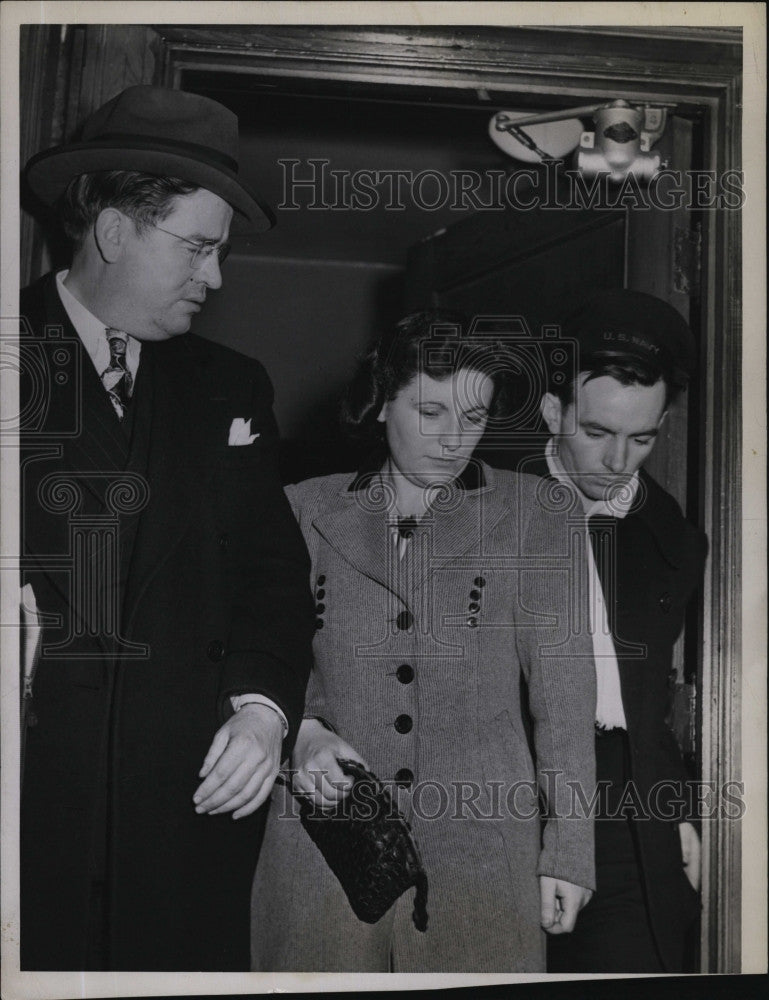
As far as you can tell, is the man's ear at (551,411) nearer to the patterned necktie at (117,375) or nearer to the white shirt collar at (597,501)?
the white shirt collar at (597,501)

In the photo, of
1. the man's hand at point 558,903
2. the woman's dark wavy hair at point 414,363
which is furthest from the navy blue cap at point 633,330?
the man's hand at point 558,903

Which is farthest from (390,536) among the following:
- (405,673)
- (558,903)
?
(558,903)

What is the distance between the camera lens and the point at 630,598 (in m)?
1.42

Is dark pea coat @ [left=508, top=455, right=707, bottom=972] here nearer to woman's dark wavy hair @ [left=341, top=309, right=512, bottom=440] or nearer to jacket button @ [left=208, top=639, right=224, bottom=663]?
woman's dark wavy hair @ [left=341, top=309, right=512, bottom=440]

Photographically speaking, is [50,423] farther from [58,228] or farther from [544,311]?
[544,311]

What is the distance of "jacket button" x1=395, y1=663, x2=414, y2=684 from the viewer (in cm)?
135

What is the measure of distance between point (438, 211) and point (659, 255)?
330 millimetres

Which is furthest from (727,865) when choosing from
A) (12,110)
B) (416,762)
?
(12,110)

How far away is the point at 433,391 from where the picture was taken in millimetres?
1377

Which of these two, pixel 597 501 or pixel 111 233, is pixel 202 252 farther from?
pixel 597 501

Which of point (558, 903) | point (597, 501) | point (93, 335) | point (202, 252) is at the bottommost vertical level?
point (558, 903)

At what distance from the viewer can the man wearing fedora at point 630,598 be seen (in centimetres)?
139

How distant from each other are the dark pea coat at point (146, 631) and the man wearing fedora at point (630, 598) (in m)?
0.39

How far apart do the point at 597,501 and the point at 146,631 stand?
65 centimetres
